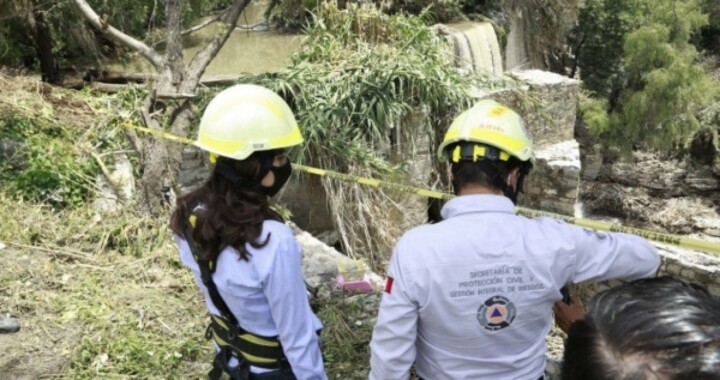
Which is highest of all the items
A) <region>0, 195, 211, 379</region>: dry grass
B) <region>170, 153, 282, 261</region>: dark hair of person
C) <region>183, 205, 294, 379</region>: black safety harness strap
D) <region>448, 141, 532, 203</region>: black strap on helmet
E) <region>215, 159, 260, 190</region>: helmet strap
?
<region>448, 141, 532, 203</region>: black strap on helmet

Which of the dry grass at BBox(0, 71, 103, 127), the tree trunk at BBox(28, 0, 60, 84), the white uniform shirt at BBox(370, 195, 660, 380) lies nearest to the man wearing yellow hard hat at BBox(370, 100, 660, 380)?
the white uniform shirt at BBox(370, 195, 660, 380)

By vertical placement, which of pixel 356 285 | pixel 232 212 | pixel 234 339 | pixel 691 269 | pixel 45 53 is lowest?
pixel 691 269

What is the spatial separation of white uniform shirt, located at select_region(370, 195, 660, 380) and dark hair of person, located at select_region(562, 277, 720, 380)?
60cm

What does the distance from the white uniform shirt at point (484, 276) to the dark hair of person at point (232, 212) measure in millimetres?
460

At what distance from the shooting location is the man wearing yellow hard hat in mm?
1626

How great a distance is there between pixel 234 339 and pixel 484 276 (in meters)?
0.93

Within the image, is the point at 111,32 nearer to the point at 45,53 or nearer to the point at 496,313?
the point at 45,53

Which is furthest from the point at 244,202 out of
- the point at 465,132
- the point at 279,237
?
the point at 465,132

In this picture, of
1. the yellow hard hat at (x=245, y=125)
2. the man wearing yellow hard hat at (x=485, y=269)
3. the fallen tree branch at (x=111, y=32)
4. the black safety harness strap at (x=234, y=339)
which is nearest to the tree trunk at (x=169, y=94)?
the fallen tree branch at (x=111, y=32)

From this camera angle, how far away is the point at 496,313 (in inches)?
65.4

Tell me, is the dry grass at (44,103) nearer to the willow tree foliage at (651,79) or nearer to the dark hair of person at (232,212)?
the dark hair of person at (232,212)

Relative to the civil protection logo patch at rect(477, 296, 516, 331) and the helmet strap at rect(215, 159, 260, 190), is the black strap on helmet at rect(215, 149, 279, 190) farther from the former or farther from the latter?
the civil protection logo patch at rect(477, 296, 516, 331)

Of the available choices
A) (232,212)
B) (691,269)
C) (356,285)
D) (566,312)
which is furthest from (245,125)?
(691,269)

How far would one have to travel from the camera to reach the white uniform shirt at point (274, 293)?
1.82 meters
